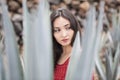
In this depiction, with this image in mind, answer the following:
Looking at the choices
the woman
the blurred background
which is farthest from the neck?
the blurred background

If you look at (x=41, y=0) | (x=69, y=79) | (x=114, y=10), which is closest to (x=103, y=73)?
(x=69, y=79)

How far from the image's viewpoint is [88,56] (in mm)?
841

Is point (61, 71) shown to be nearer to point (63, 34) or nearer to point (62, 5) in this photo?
point (63, 34)

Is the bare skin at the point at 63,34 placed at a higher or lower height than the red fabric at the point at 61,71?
higher

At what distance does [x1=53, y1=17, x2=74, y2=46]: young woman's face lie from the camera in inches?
51.7

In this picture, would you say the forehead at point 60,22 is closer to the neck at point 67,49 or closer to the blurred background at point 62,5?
the neck at point 67,49

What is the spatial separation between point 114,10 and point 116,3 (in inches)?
7.5

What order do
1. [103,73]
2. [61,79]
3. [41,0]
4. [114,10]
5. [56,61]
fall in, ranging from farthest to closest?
[114,10], [103,73], [56,61], [61,79], [41,0]

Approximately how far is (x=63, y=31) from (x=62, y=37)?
0.03 m

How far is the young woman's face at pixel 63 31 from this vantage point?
1.31 metres

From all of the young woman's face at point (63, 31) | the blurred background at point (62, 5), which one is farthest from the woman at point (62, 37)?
A: the blurred background at point (62, 5)

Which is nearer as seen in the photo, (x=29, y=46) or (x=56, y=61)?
(x=29, y=46)

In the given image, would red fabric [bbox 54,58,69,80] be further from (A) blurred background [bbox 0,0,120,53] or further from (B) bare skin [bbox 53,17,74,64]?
(A) blurred background [bbox 0,0,120,53]

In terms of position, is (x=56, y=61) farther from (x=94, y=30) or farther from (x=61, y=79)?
(x=94, y=30)
